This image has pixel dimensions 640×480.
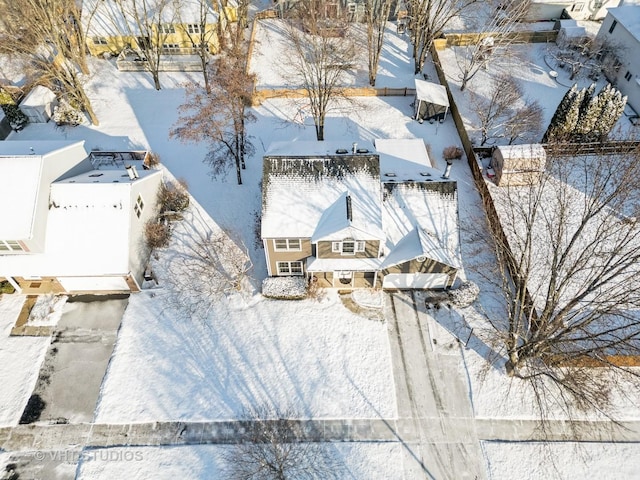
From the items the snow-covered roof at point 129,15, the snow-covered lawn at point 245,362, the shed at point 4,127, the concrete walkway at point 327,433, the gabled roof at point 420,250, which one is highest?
the snow-covered roof at point 129,15

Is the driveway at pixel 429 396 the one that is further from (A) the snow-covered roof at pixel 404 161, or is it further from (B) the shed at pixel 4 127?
(B) the shed at pixel 4 127

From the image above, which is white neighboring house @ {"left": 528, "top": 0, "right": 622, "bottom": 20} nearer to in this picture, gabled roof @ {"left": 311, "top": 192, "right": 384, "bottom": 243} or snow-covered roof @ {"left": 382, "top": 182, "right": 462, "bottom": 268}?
snow-covered roof @ {"left": 382, "top": 182, "right": 462, "bottom": 268}

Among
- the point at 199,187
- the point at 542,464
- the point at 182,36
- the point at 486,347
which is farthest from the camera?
the point at 182,36

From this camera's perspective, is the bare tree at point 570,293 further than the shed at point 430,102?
No

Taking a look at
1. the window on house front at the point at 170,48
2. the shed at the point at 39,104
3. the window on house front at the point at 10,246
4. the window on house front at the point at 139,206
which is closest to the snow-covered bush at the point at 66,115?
the shed at the point at 39,104

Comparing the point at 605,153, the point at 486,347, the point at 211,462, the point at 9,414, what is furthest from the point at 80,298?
the point at 605,153

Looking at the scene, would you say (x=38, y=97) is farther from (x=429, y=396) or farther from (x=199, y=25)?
(x=429, y=396)

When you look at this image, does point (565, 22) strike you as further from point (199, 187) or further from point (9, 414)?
point (9, 414)
